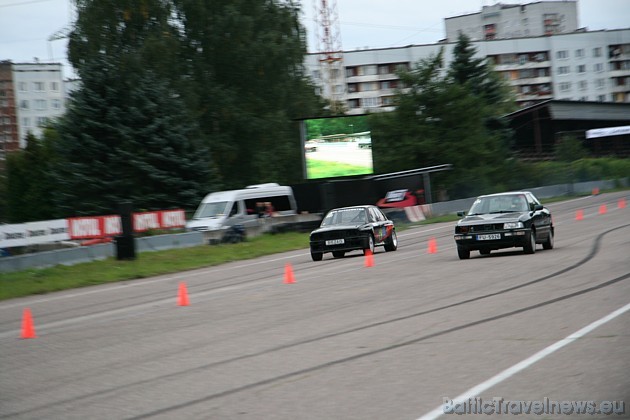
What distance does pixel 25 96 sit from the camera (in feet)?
408

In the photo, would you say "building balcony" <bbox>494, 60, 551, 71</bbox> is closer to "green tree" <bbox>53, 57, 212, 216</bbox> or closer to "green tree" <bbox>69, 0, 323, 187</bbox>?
"green tree" <bbox>69, 0, 323, 187</bbox>

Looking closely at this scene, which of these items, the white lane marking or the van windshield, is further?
the van windshield

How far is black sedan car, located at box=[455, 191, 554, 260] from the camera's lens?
20.0m

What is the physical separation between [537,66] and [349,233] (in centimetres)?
10216

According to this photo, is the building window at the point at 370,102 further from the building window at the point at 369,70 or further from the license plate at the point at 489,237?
the license plate at the point at 489,237

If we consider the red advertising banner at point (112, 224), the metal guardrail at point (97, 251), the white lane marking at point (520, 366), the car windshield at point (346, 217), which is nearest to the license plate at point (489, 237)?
the car windshield at point (346, 217)

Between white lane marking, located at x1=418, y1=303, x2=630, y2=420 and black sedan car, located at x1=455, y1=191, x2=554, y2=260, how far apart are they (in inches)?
371

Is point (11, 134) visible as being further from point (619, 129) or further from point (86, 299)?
point (86, 299)

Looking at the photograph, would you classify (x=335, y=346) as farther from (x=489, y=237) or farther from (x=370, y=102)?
(x=370, y=102)

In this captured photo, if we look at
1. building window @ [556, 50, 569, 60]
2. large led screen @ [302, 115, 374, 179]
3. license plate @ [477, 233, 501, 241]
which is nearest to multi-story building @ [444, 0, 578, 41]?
building window @ [556, 50, 569, 60]

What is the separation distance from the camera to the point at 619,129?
7862 centimetres

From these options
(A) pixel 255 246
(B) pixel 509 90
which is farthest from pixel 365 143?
(B) pixel 509 90

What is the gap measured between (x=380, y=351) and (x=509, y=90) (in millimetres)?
94795

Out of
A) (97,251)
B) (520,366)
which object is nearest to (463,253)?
(97,251)
